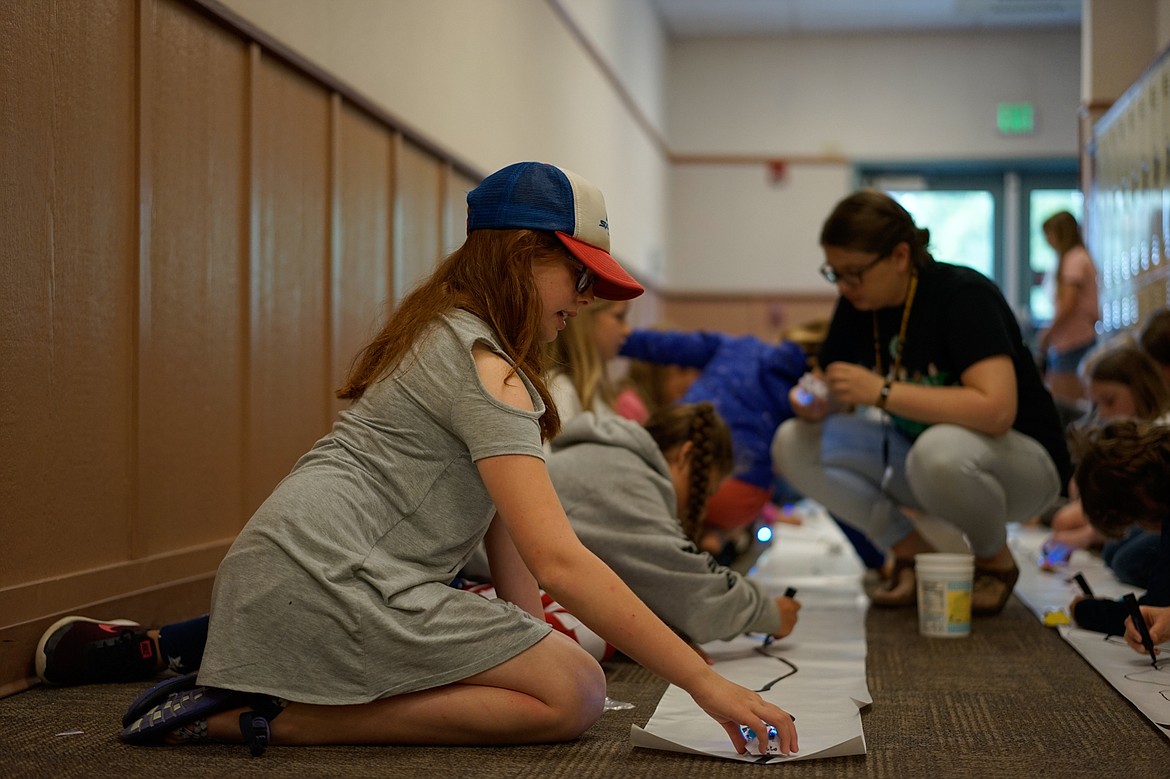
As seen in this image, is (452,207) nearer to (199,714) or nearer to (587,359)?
(587,359)

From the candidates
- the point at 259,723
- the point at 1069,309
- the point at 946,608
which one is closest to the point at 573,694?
the point at 259,723

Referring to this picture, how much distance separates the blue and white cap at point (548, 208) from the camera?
4.51 ft

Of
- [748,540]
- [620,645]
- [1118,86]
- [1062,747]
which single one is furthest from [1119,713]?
[1118,86]

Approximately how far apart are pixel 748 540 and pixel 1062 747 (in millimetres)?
1743

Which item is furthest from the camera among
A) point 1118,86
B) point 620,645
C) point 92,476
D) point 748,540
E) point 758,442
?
point 1118,86

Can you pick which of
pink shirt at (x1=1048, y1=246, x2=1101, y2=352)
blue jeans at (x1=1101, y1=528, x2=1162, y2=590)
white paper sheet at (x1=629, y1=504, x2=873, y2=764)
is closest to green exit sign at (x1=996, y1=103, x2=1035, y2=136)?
pink shirt at (x1=1048, y1=246, x2=1101, y2=352)

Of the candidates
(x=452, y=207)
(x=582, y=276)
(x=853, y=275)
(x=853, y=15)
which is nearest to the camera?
(x=582, y=276)

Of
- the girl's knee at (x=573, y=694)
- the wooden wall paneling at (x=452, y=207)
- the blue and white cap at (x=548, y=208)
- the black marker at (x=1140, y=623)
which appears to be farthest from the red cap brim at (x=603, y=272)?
the wooden wall paneling at (x=452, y=207)

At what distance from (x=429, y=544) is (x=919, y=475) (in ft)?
4.35

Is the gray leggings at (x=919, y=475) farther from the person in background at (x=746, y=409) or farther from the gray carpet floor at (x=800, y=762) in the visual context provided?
the gray carpet floor at (x=800, y=762)

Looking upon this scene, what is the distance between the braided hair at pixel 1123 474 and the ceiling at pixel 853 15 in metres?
5.51

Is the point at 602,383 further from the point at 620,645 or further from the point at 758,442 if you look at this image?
the point at 620,645

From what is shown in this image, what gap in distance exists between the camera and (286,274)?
254 cm

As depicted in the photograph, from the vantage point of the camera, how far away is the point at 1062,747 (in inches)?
54.7
